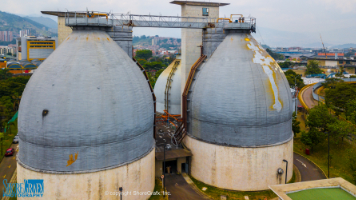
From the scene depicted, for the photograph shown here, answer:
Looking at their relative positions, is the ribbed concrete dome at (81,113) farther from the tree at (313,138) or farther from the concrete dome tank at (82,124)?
the tree at (313,138)

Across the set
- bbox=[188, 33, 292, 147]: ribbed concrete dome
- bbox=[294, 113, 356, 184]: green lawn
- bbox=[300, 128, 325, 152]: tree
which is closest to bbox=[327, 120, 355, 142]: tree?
bbox=[300, 128, 325, 152]: tree

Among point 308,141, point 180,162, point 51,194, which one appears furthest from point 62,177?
point 308,141

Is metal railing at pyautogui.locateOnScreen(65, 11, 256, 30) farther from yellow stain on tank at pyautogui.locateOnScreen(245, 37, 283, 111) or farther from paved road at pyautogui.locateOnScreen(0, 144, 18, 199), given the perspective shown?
paved road at pyautogui.locateOnScreen(0, 144, 18, 199)

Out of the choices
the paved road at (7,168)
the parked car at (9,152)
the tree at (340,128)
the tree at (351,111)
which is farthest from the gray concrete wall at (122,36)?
the tree at (351,111)

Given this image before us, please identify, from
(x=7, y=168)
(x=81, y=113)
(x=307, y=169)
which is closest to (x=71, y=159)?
(x=81, y=113)

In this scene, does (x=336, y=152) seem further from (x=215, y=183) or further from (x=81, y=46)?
(x=81, y=46)

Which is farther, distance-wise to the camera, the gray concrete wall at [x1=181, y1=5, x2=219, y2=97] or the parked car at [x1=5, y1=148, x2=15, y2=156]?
the parked car at [x1=5, y1=148, x2=15, y2=156]
